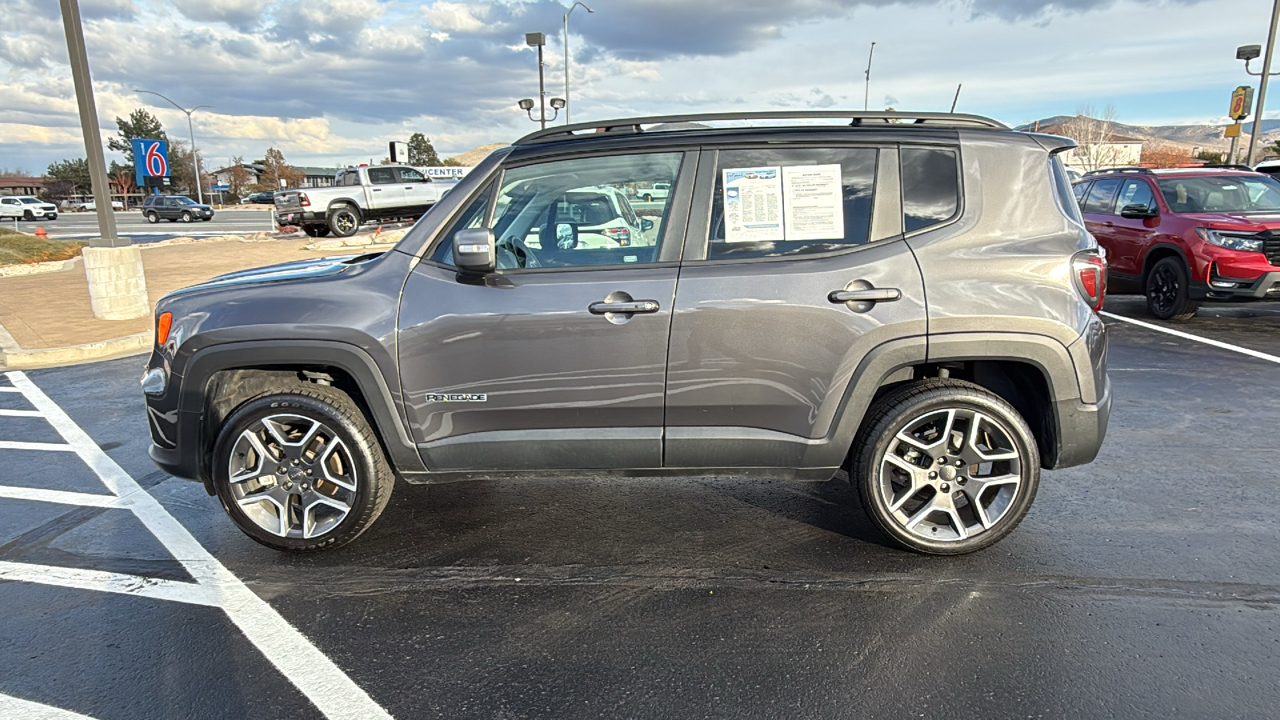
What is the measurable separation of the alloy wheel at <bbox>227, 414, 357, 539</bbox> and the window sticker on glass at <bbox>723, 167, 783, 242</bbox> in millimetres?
1974

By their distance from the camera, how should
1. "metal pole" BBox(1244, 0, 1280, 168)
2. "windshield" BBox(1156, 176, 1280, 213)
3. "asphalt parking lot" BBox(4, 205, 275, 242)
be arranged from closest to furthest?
"windshield" BBox(1156, 176, 1280, 213) → "metal pole" BBox(1244, 0, 1280, 168) → "asphalt parking lot" BBox(4, 205, 275, 242)

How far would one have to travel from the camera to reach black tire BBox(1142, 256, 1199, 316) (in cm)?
855

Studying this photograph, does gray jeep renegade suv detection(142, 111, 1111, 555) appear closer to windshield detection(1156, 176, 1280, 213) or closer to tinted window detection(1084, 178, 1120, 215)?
windshield detection(1156, 176, 1280, 213)

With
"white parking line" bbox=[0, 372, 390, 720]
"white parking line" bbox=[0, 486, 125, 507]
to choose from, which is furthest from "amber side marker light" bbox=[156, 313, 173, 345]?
"white parking line" bbox=[0, 486, 125, 507]

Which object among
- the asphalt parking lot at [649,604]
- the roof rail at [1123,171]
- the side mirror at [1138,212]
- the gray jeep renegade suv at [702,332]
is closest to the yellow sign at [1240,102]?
the roof rail at [1123,171]

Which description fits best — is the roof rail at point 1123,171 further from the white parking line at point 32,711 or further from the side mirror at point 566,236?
the white parking line at point 32,711

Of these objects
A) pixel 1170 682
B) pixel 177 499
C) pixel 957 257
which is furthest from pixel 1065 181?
pixel 177 499

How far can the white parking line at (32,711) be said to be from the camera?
2.45 metres

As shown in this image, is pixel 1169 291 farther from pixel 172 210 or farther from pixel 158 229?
pixel 172 210

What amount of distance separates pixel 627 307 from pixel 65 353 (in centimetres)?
773

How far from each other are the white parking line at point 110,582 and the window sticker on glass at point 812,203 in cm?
286

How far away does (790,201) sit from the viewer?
3.22 m

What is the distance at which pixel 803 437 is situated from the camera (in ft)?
10.6

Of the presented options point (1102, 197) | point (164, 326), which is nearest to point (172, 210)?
point (1102, 197)
